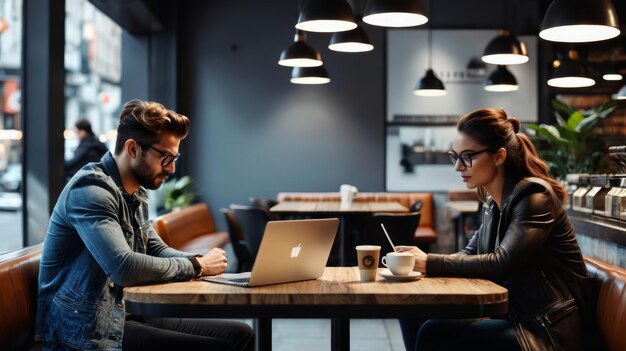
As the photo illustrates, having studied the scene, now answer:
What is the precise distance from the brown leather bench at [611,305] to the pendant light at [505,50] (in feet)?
9.53

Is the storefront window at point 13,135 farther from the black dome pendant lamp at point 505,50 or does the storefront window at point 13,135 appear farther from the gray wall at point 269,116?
the black dome pendant lamp at point 505,50

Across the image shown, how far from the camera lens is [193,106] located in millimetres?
8719

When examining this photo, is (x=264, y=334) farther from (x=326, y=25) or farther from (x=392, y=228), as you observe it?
(x=392, y=228)

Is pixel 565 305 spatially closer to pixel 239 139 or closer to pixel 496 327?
pixel 496 327

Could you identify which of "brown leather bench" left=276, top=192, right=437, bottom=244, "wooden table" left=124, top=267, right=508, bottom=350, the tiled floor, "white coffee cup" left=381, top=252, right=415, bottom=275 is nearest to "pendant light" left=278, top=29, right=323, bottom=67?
the tiled floor

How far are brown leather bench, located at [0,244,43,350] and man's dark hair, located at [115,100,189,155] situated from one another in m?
0.67

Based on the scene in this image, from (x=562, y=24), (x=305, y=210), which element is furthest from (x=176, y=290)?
(x=305, y=210)

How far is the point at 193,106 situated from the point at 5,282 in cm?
629

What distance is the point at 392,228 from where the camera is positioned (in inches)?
210

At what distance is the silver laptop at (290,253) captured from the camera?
2049mm

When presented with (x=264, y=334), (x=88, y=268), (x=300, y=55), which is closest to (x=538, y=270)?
(x=264, y=334)

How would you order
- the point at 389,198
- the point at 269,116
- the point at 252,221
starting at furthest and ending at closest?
the point at 269,116, the point at 389,198, the point at 252,221

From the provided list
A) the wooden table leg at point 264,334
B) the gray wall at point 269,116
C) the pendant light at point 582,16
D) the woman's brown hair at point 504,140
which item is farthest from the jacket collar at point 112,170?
the gray wall at point 269,116

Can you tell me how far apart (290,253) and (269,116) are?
6651 mm
